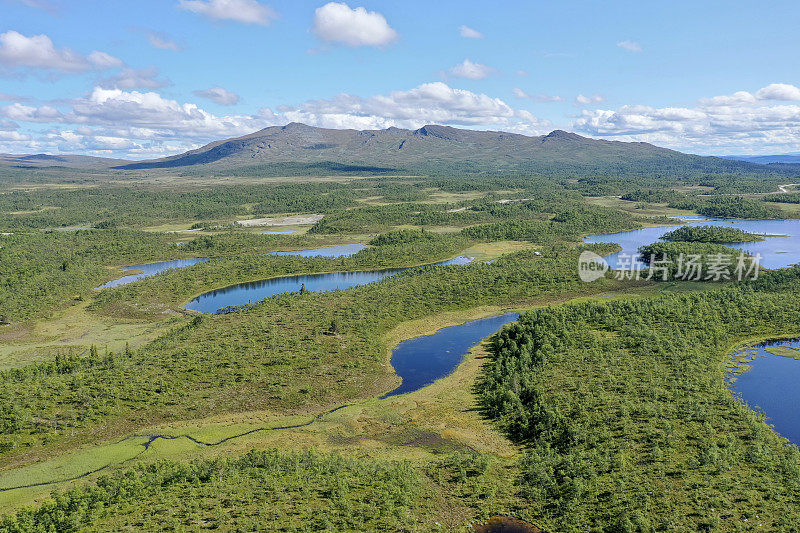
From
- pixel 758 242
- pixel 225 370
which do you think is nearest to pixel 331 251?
pixel 225 370

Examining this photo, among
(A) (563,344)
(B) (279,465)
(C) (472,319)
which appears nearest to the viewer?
(B) (279,465)

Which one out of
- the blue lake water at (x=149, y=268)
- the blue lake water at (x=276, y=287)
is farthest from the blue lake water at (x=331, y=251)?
the blue lake water at (x=276, y=287)

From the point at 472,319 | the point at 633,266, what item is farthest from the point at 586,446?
the point at 633,266

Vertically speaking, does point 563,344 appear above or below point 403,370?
above

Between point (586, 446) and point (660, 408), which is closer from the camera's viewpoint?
point (586, 446)

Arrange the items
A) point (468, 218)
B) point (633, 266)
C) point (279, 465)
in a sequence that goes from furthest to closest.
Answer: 1. point (468, 218)
2. point (633, 266)
3. point (279, 465)

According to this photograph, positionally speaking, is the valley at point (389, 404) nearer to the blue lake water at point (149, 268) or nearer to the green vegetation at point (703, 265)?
the green vegetation at point (703, 265)

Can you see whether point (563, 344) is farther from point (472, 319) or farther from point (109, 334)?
point (109, 334)
